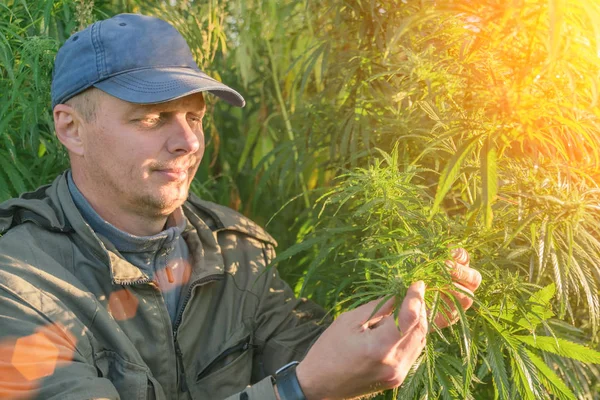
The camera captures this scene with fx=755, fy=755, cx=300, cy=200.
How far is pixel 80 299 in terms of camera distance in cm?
145

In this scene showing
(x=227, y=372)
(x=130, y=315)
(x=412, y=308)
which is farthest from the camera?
(x=227, y=372)

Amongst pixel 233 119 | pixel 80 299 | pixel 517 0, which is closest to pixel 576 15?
pixel 517 0

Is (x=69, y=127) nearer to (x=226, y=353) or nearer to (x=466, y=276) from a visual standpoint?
(x=226, y=353)

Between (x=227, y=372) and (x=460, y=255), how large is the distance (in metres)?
0.64

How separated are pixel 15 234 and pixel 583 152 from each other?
111cm

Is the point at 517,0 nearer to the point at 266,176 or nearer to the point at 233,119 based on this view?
the point at 266,176

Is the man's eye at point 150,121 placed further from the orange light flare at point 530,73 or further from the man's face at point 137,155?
the orange light flare at point 530,73

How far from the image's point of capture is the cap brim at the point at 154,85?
1.53 metres

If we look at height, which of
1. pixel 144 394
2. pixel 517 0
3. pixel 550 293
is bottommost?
pixel 144 394

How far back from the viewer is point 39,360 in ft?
4.35

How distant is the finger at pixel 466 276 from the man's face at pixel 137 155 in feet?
2.06

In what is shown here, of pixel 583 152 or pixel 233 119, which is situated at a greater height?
pixel 583 152

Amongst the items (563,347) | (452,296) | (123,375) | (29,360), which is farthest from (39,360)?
(563,347)

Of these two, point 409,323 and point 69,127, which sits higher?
point 69,127
